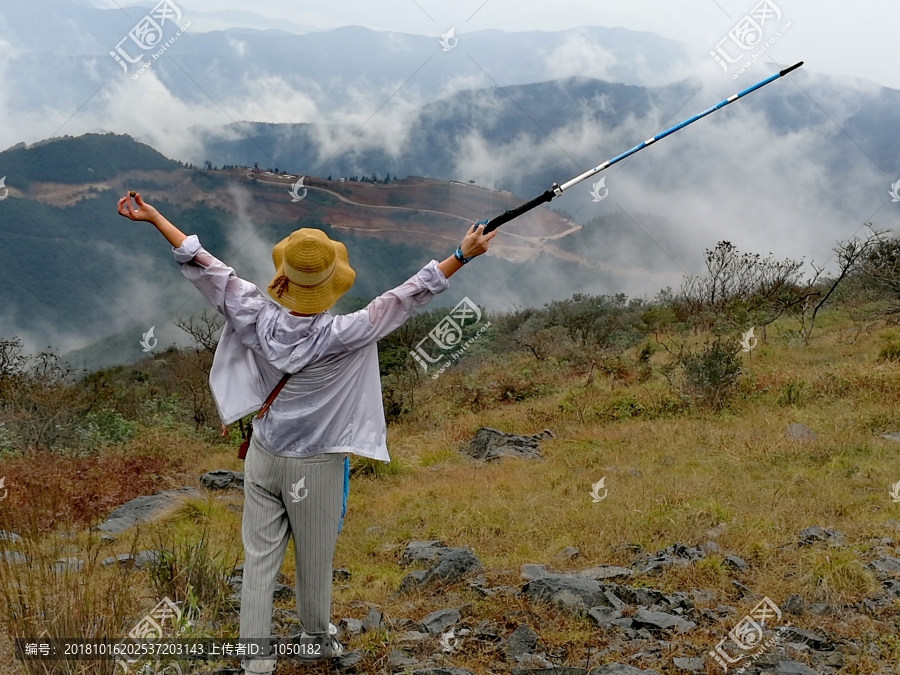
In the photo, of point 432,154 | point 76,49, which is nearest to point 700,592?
point 432,154

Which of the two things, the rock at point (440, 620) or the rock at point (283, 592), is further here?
the rock at point (283, 592)

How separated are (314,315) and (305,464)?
1.79ft

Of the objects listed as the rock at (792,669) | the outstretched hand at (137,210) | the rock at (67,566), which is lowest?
the rock at (792,669)

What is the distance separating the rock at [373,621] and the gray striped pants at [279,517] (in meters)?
0.77

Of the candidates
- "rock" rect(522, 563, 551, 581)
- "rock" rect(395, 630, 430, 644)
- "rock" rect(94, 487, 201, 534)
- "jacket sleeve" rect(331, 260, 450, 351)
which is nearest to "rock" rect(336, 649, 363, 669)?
"rock" rect(395, 630, 430, 644)

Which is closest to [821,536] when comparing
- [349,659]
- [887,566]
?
[887,566]

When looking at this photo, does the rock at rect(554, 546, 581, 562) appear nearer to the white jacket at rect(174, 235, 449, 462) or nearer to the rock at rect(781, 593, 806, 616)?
the rock at rect(781, 593, 806, 616)

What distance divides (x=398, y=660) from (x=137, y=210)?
6.74 feet

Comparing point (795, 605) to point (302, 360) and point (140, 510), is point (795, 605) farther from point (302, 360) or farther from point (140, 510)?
point (140, 510)

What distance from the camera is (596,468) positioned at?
7711 mm

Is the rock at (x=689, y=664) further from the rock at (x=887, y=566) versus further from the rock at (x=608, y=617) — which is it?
the rock at (x=887, y=566)

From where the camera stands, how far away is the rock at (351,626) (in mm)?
3744

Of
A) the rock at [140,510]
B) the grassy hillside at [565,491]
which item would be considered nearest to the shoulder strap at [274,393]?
the grassy hillside at [565,491]

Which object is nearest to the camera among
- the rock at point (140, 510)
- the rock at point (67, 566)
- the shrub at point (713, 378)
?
the rock at point (67, 566)
